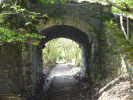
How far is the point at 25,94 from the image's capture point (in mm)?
6219

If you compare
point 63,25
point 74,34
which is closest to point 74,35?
point 74,34

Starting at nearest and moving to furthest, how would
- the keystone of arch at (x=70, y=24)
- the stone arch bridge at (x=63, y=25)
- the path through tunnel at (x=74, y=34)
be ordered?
the stone arch bridge at (x=63, y=25), the keystone of arch at (x=70, y=24), the path through tunnel at (x=74, y=34)

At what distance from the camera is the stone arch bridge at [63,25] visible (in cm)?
616

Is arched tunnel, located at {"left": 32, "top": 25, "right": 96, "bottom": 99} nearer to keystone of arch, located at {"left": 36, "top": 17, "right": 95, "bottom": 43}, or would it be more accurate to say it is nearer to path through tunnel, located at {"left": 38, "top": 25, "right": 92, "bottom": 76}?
path through tunnel, located at {"left": 38, "top": 25, "right": 92, "bottom": 76}

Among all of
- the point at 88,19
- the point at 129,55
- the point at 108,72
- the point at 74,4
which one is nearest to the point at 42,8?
the point at 74,4

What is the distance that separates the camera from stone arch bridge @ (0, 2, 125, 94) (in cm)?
616

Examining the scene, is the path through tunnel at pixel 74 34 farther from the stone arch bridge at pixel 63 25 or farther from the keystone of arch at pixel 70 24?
the stone arch bridge at pixel 63 25

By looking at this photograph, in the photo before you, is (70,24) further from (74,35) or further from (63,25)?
(74,35)

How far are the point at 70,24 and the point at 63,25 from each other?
1.36ft

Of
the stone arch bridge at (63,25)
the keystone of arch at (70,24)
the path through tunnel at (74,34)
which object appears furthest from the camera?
the path through tunnel at (74,34)

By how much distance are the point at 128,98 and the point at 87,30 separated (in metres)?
4.37

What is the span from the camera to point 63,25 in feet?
24.3

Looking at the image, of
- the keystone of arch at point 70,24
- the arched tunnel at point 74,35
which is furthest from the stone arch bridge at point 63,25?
the arched tunnel at point 74,35

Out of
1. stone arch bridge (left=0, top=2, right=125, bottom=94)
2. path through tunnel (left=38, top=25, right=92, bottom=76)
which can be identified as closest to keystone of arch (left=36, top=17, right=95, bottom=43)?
stone arch bridge (left=0, top=2, right=125, bottom=94)
